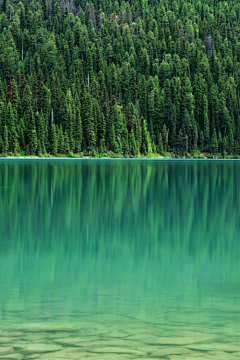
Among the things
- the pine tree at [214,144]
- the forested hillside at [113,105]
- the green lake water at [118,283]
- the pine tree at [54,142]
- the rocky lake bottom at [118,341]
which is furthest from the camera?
the pine tree at [214,144]

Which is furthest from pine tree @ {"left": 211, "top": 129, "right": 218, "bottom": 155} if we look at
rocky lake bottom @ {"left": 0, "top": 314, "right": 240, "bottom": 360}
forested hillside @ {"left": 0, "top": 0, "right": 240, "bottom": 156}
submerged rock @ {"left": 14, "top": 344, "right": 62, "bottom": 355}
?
submerged rock @ {"left": 14, "top": 344, "right": 62, "bottom": 355}

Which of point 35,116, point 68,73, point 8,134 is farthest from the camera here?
point 68,73

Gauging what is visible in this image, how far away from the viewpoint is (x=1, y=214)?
27328 millimetres

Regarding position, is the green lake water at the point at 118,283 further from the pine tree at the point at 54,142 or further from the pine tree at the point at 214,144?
the pine tree at the point at 214,144

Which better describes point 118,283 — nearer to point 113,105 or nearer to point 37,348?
point 37,348

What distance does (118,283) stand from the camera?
559 inches

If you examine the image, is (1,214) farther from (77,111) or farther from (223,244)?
(77,111)

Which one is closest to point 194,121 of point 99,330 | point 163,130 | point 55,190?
point 163,130

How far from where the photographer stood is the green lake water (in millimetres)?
10047

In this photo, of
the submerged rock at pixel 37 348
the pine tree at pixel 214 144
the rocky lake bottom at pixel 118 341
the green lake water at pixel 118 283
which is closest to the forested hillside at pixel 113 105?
the pine tree at pixel 214 144

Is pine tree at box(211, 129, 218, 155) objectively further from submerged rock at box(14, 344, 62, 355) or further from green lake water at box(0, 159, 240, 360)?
submerged rock at box(14, 344, 62, 355)

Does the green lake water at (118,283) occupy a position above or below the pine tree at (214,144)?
below

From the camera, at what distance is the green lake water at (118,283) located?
33.0ft

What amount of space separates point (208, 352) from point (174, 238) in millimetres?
12014
